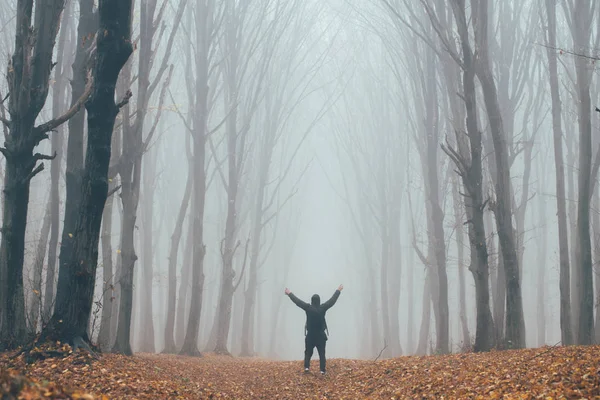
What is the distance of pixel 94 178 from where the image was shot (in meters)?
9.23

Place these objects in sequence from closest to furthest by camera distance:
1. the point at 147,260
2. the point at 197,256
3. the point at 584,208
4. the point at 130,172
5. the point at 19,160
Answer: the point at 19,160
the point at 584,208
the point at 130,172
the point at 197,256
the point at 147,260

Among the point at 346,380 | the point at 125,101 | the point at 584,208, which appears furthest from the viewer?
the point at 584,208

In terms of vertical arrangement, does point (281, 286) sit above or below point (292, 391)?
above

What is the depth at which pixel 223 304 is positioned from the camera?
21.9m

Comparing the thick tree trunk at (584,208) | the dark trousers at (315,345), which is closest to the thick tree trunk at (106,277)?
the dark trousers at (315,345)

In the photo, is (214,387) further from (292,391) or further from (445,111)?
(445,111)

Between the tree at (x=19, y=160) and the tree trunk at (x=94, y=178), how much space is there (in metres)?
0.64

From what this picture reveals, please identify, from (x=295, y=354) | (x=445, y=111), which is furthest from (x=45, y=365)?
(x=295, y=354)

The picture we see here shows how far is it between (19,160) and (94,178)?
64.5 inches

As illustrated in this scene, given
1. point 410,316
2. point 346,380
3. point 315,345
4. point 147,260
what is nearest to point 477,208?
point 346,380

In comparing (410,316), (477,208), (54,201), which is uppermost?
(54,201)

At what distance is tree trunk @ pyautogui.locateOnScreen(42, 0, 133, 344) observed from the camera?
8969 mm

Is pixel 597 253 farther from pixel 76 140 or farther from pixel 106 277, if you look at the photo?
pixel 76 140

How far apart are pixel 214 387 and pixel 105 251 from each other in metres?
6.99
